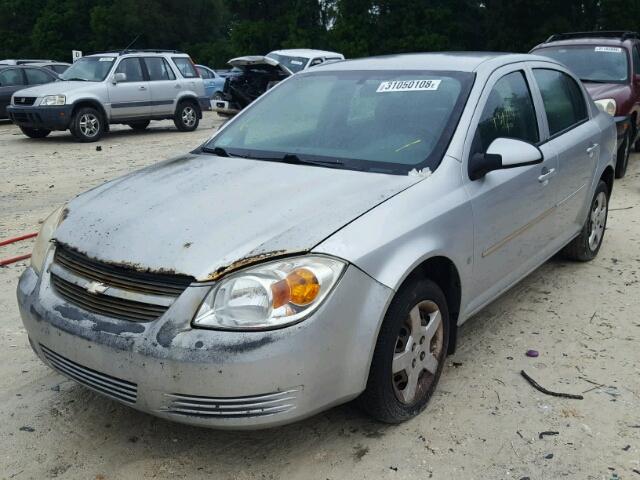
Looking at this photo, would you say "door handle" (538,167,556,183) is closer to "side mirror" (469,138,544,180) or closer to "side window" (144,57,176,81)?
"side mirror" (469,138,544,180)

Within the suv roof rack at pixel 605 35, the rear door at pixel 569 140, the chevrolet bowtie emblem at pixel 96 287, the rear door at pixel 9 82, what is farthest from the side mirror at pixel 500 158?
the rear door at pixel 9 82

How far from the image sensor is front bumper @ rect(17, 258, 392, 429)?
95.1 inches

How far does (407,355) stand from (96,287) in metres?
1.37

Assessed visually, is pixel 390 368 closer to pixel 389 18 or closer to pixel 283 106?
pixel 283 106

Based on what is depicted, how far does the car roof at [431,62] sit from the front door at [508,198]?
12cm

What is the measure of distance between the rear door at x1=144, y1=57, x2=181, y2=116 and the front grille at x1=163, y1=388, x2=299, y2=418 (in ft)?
42.7

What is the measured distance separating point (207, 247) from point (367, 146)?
1.24 meters

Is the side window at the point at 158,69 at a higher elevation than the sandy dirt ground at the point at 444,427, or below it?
higher

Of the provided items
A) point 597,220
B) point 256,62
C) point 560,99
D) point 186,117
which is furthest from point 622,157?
point 186,117

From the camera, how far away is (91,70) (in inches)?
552

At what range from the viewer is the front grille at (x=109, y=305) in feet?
8.30

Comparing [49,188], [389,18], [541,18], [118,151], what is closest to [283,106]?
[49,188]

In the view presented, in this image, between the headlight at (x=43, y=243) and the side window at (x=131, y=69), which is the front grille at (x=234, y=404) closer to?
the headlight at (x=43, y=243)

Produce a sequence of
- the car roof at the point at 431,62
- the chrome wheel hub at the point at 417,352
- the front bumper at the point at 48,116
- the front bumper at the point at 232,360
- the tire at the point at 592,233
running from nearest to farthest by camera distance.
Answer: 1. the front bumper at the point at 232,360
2. the chrome wheel hub at the point at 417,352
3. the car roof at the point at 431,62
4. the tire at the point at 592,233
5. the front bumper at the point at 48,116
